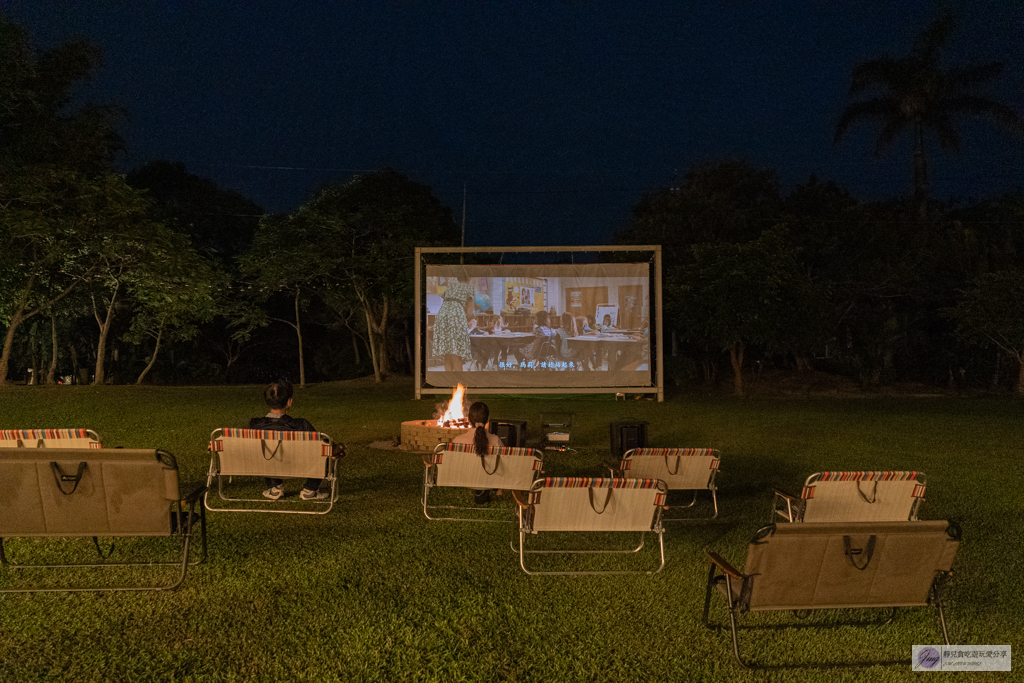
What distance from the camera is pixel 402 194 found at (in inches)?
1071

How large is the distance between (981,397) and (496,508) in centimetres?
2071

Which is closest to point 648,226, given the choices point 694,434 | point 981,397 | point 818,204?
point 818,204

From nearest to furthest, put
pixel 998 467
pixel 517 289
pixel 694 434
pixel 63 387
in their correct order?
pixel 998 467, pixel 694 434, pixel 517 289, pixel 63 387

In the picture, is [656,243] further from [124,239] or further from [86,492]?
[86,492]

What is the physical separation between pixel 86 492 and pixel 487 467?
9.65 feet

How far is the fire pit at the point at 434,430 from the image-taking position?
1077 centimetres

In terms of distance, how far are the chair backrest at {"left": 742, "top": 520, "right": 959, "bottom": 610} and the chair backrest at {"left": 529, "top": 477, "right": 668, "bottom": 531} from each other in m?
1.24

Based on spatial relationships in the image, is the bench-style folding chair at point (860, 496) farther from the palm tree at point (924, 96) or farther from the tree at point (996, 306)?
the palm tree at point (924, 96)

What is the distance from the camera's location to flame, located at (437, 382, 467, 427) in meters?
11.1

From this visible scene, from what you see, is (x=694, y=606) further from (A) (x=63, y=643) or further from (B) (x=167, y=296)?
(B) (x=167, y=296)

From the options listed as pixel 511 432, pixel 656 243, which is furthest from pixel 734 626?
pixel 656 243

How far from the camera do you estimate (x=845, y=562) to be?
386 cm

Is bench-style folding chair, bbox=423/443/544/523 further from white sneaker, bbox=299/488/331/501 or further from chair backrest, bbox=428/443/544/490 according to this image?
white sneaker, bbox=299/488/331/501

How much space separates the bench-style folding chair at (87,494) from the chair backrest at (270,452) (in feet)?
6.11
